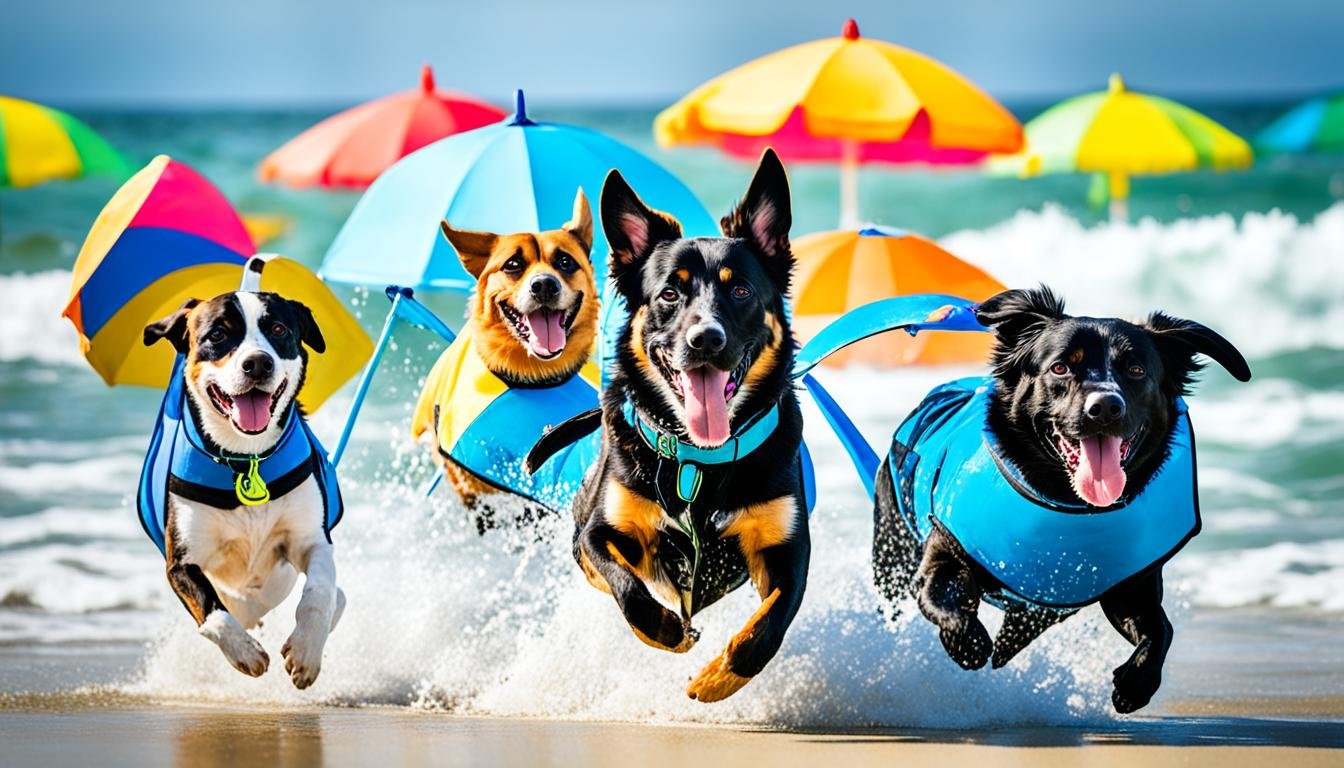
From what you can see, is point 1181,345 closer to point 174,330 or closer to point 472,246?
point 472,246

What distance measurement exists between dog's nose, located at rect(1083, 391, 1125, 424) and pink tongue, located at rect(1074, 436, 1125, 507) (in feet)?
0.42

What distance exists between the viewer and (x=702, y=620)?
622 cm

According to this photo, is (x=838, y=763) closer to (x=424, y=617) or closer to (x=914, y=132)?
(x=424, y=617)

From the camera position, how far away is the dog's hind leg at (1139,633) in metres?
5.48

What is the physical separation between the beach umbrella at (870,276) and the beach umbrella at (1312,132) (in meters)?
12.6

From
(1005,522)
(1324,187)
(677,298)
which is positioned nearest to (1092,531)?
(1005,522)

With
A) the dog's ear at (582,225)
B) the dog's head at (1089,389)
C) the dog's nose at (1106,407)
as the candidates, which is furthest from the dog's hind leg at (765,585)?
the dog's ear at (582,225)

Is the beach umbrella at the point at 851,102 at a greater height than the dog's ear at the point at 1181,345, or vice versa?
the dog's ear at the point at 1181,345

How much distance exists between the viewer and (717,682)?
5332mm

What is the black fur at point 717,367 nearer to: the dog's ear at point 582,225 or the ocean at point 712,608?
the ocean at point 712,608

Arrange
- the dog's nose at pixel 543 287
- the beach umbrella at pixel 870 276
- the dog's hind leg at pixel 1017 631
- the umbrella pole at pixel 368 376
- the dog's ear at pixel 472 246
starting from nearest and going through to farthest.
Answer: the dog's hind leg at pixel 1017 631
the dog's nose at pixel 543 287
the dog's ear at pixel 472 246
the umbrella pole at pixel 368 376
the beach umbrella at pixel 870 276

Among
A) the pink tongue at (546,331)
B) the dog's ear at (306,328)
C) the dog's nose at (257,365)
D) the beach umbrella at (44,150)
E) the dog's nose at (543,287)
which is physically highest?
the dog's nose at (257,365)

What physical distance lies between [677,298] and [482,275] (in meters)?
1.69

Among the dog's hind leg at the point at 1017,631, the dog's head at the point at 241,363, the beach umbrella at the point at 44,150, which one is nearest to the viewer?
the dog's head at the point at 241,363
